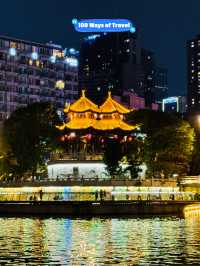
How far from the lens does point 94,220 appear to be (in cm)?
9588

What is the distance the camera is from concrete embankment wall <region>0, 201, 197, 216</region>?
105 meters

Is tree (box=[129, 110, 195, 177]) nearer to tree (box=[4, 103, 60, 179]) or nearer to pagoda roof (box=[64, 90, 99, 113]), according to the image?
tree (box=[4, 103, 60, 179])

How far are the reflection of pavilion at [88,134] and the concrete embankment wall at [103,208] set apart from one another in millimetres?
31199

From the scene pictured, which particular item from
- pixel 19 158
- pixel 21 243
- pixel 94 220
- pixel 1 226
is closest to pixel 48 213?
pixel 94 220

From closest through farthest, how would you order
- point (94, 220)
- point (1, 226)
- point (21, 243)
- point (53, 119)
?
1. point (21, 243)
2. point (1, 226)
3. point (94, 220)
4. point (53, 119)

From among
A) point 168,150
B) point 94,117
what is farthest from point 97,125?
point 168,150

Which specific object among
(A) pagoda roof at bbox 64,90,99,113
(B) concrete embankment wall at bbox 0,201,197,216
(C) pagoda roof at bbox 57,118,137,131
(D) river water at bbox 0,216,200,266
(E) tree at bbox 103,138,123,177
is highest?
(A) pagoda roof at bbox 64,90,99,113

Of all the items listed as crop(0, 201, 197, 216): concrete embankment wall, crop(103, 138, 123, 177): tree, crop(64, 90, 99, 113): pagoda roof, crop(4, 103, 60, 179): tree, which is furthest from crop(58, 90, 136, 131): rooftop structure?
crop(0, 201, 197, 216): concrete embankment wall

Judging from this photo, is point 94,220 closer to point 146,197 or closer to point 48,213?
point 48,213

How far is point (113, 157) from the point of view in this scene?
138 meters

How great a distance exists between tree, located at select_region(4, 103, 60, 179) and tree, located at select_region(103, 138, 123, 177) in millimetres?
10634

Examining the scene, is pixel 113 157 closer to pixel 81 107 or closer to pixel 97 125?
pixel 97 125

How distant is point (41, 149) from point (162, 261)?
295ft

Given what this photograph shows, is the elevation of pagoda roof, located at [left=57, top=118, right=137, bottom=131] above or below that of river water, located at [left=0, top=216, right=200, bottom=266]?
above
